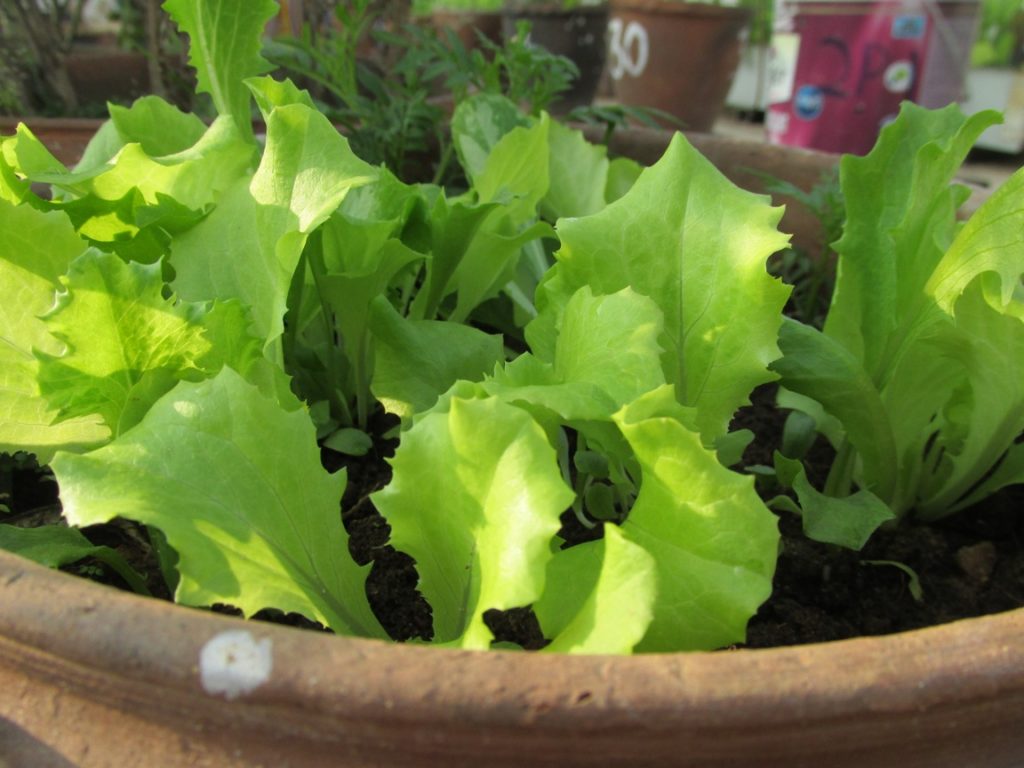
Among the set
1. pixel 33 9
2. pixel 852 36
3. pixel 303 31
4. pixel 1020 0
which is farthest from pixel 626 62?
pixel 303 31

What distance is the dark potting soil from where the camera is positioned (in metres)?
0.49

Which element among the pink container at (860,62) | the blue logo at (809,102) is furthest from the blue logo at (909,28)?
the blue logo at (809,102)

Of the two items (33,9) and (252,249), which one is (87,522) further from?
(33,9)

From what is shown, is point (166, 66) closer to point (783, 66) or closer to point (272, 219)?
point (272, 219)

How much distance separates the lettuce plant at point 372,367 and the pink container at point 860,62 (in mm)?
1546

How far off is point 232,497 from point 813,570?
320 millimetres

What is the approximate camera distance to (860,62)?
1.98 meters

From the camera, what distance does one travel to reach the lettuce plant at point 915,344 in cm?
46

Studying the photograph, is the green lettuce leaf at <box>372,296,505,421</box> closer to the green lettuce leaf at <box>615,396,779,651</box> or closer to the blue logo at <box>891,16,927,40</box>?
the green lettuce leaf at <box>615,396,779,651</box>

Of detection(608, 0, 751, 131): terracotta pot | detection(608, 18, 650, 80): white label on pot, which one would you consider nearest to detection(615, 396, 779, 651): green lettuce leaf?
detection(608, 0, 751, 131): terracotta pot

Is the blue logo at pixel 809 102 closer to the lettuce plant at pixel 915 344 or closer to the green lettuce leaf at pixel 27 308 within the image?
the lettuce plant at pixel 915 344

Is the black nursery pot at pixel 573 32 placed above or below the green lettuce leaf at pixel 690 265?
below

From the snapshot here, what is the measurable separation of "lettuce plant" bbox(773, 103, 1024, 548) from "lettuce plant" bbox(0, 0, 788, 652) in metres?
0.06

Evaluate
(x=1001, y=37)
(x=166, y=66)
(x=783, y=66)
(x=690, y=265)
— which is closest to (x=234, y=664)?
(x=690, y=265)
